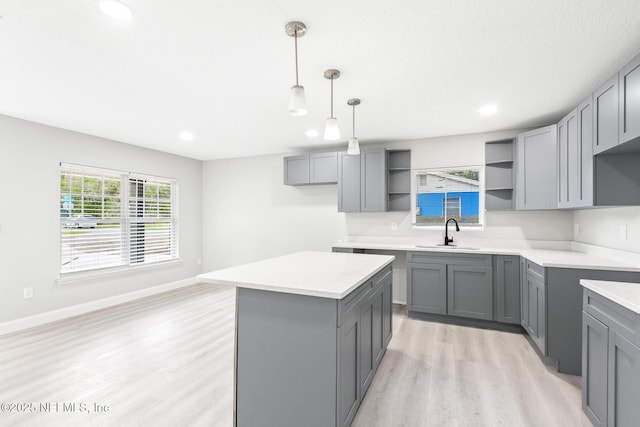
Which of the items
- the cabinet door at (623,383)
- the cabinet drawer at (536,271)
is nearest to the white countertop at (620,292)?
the cabinet door at (623,383)

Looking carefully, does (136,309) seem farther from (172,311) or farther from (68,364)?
(68,364)

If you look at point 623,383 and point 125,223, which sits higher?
point 125,223

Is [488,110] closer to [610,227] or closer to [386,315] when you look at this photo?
[610,227]

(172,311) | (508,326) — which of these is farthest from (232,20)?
(508,326)

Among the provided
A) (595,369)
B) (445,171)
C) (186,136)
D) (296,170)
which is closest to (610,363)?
(595,369)

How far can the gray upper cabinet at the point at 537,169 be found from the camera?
321cm

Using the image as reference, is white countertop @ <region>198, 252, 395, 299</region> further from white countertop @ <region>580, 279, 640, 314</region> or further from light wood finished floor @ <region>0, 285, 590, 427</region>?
white countertop @ <region>580, 279, 640, 314</region>

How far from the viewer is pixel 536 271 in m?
2.85

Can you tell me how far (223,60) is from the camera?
2.20m

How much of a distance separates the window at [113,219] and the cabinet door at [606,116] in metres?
5.68

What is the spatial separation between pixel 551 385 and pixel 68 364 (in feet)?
13.2

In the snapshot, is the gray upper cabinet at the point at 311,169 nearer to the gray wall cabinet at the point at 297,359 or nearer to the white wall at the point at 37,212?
the white wall at the point at 37,212

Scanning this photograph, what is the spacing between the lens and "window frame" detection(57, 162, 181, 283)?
155 inches

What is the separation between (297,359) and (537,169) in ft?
10.9
